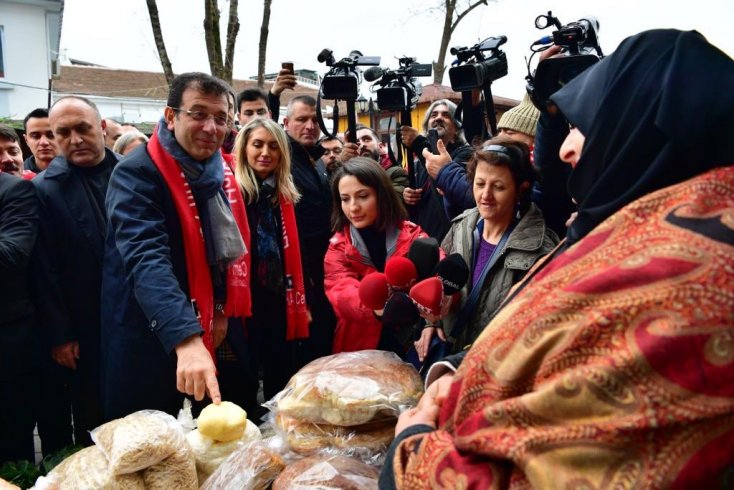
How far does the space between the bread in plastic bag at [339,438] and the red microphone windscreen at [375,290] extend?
646mm

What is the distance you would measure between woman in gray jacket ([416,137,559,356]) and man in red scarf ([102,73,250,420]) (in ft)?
3.06

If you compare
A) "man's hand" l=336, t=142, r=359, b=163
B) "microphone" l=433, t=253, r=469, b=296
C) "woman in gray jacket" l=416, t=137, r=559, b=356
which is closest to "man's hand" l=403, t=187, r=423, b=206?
"man's hand" l=336, t=142, r=359, b=163

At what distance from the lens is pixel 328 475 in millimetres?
1371

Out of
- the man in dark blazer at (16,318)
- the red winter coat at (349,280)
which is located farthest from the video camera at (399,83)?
the man in dark blazer at (16,318)

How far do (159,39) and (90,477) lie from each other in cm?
830

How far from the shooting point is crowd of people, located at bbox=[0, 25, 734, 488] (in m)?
0.75

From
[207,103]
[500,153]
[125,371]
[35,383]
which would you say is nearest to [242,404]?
[125,371]

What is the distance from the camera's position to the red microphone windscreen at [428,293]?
6.36 ft

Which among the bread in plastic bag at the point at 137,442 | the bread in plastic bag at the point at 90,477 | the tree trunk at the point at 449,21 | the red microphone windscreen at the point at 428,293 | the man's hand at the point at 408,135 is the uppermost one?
the tree trunk at the point at 449,21

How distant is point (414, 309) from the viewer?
2.04m

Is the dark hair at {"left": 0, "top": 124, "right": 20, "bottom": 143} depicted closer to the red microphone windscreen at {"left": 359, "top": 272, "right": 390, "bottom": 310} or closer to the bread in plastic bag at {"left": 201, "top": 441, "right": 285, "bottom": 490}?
the red microphone windscreen at {"left": 359, "top": 272, "right": 390, "bottom": 310}

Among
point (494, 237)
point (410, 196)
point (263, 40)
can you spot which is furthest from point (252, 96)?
point (263, 40)

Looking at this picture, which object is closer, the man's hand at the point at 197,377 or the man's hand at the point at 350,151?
the man's hand at the point at 197,377

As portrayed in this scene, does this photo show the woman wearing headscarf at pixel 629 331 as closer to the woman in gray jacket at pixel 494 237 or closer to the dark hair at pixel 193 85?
the woman in gray jacket at pixel 494 237
